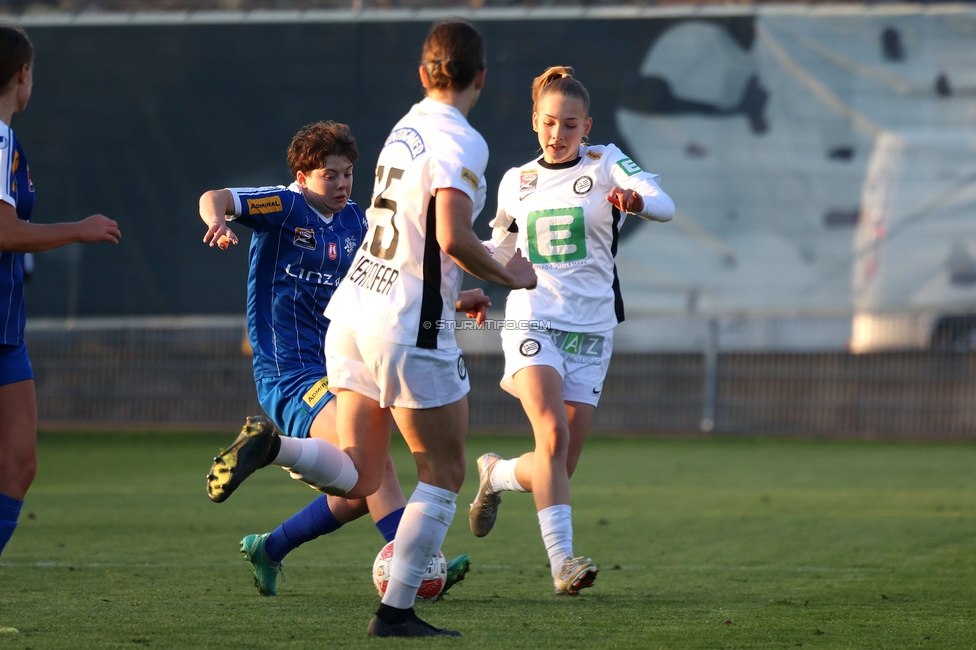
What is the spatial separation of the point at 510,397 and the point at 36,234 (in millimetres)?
10914

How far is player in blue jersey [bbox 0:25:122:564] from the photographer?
12.7ft

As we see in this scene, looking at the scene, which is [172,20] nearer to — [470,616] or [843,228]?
[843,228]

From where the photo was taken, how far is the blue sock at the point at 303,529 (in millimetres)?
4895

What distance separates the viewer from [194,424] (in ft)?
48.7

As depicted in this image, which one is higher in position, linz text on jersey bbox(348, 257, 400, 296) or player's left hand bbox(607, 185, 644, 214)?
player's left hand bbox(607, 185, 644, 214)

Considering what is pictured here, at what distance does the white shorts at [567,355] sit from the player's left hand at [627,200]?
615mm

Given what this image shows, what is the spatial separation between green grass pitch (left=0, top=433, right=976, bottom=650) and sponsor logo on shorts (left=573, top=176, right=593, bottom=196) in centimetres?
161

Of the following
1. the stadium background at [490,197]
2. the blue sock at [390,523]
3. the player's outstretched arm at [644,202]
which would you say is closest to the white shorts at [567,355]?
the player's outstretched arm at [644,202]

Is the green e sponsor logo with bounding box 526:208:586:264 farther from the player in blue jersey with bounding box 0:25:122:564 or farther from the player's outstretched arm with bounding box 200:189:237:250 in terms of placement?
the player in blue jersey with bounding box 0:25:122:564

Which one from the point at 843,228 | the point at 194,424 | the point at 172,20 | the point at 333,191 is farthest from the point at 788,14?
the point at 333,191

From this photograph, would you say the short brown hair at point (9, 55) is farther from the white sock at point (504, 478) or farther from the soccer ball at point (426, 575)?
the white sock at point (504, 478)

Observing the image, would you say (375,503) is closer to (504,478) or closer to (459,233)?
(504,478)

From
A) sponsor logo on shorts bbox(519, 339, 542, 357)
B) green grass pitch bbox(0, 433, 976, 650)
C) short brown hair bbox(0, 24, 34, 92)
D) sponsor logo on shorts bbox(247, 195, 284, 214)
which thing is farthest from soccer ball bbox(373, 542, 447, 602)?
short brown hair bbox(0, 24, 34, 92)

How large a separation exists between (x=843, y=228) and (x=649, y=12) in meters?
3.35
